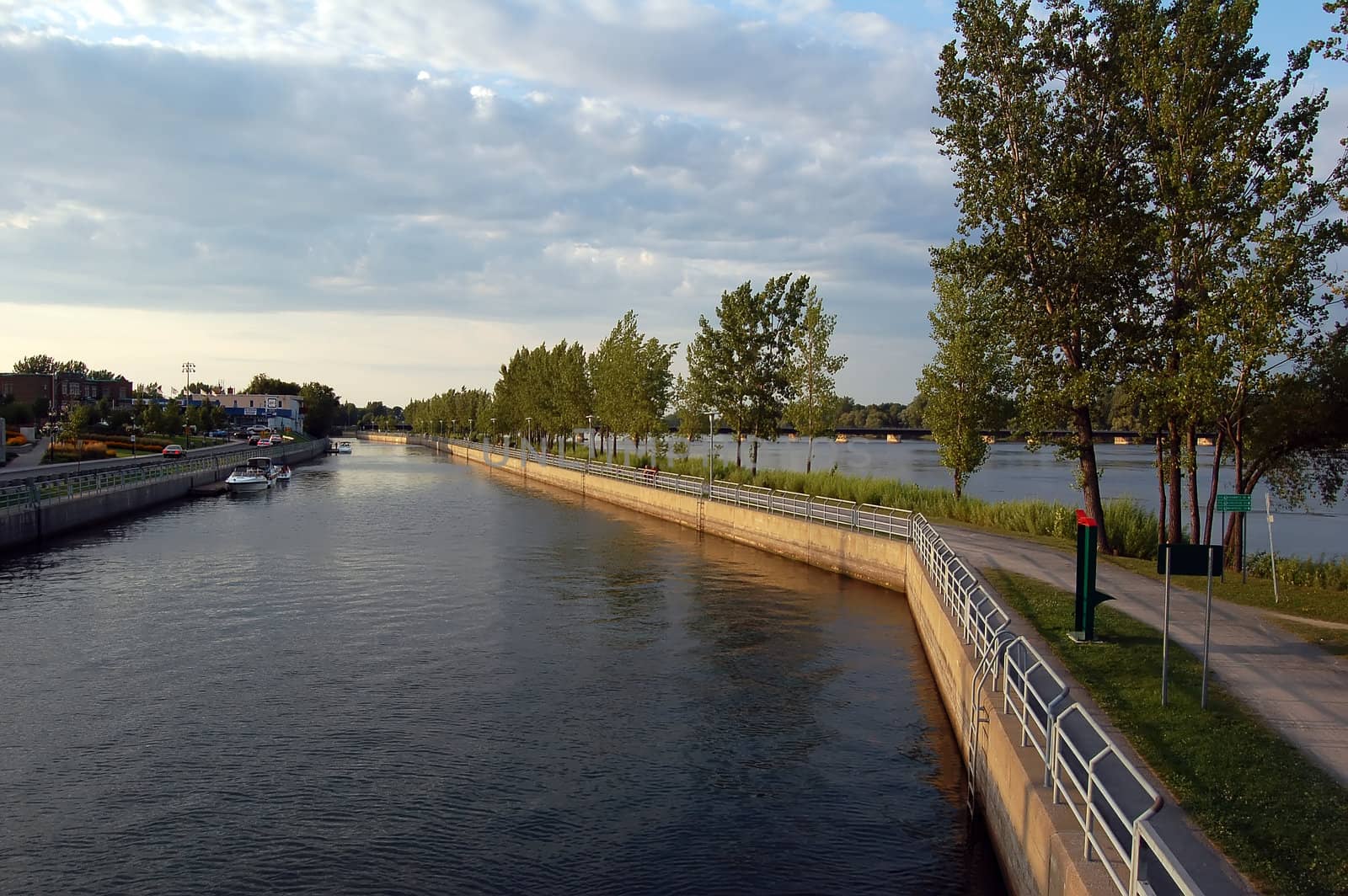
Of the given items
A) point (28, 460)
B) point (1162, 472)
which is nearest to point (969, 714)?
point (1162, 472)

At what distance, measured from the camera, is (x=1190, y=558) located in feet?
36.9

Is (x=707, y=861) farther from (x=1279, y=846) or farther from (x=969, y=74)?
(x=969, y=74)

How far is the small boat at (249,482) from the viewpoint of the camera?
6494 cm

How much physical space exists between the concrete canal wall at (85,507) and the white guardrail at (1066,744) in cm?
3350

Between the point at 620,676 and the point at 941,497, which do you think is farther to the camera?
the point at 941,497

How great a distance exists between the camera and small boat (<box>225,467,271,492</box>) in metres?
64.9

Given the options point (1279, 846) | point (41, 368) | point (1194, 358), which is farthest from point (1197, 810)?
point (41, 368)

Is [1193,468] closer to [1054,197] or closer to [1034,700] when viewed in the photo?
[1054,197]

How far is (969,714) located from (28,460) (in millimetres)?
69394

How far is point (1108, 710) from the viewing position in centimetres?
1121

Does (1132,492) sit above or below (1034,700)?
below

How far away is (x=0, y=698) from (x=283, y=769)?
719 cm

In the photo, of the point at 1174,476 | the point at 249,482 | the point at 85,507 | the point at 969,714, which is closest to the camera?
the point at 969,714

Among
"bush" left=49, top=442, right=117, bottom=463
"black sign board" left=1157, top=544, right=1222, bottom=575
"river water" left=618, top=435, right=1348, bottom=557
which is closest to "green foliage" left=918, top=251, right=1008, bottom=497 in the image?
"river water" left=618, top=435, right=1348, bottom=557
